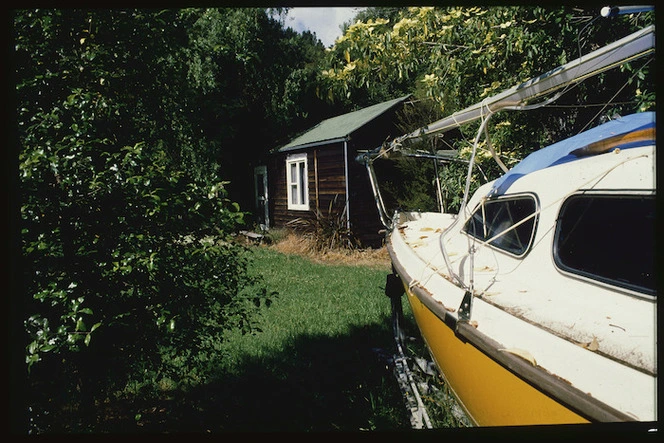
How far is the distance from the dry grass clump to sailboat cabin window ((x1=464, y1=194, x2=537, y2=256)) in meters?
5.39

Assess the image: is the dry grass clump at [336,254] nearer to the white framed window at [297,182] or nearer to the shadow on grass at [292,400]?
the white framed window at [297,182]

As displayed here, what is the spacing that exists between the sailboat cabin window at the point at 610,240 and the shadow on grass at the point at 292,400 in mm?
1841

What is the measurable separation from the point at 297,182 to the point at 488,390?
11546mm

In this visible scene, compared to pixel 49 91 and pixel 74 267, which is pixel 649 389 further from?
pixel 49 91

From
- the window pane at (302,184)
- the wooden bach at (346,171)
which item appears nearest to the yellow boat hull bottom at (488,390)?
the wooden bach at (346,171)

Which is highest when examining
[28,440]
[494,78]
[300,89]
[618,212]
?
[300,89]

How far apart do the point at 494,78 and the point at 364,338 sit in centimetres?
469

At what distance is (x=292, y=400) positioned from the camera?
3504 mm

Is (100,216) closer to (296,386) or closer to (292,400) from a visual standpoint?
(292,400)

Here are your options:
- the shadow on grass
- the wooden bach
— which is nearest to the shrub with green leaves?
the shadow on grass

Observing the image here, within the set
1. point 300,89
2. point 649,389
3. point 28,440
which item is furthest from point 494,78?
point 300,89

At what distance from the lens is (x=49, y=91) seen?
86.7 inches

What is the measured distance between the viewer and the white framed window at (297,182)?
42.2 feet

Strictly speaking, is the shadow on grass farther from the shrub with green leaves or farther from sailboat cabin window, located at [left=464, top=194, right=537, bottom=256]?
sailboat cabin window, located at [left=464, top=194, right=537, bottom=256]
